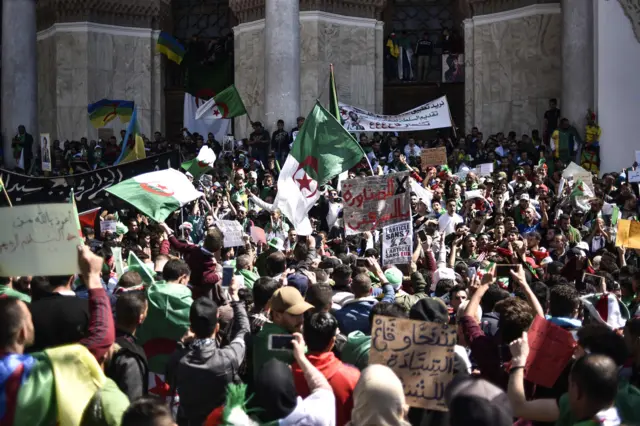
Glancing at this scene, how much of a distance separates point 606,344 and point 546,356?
0.31m

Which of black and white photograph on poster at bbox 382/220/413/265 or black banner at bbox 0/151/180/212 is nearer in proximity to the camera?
black and white photograph on poster at bbox 382/220/413/265

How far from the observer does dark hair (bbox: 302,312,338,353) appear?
20.2 feet

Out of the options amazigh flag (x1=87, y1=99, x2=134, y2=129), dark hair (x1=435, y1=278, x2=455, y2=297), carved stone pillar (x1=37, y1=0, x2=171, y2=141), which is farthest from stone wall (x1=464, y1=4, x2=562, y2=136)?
dark hair (x1=435, y1=278, x2=455, y2=297)

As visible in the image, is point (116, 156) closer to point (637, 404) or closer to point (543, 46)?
point (543, 46)

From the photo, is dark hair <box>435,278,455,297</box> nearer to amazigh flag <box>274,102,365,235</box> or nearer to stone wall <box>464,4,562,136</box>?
amazigh flag <box>274,102,365,235</box>

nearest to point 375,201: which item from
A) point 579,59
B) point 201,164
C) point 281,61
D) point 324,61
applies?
point 201,164

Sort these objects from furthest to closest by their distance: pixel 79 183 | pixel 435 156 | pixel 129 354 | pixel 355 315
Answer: pixel 435 156 < pixel 79 183 < pixel 355 315 < pixel 129 354

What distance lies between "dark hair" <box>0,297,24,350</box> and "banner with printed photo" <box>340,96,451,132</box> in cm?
1924

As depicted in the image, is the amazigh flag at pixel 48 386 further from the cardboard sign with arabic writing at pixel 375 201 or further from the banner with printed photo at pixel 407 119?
the banner with printed photo at pixel 407 119

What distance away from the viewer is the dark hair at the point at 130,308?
6465 millimetres

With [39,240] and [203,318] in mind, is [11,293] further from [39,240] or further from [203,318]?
[203,318]

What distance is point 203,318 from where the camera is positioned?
6.48 meters

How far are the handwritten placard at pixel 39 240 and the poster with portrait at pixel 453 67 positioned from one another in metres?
24.7

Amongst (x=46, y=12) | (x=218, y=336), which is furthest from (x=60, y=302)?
(x=46, y=12)
